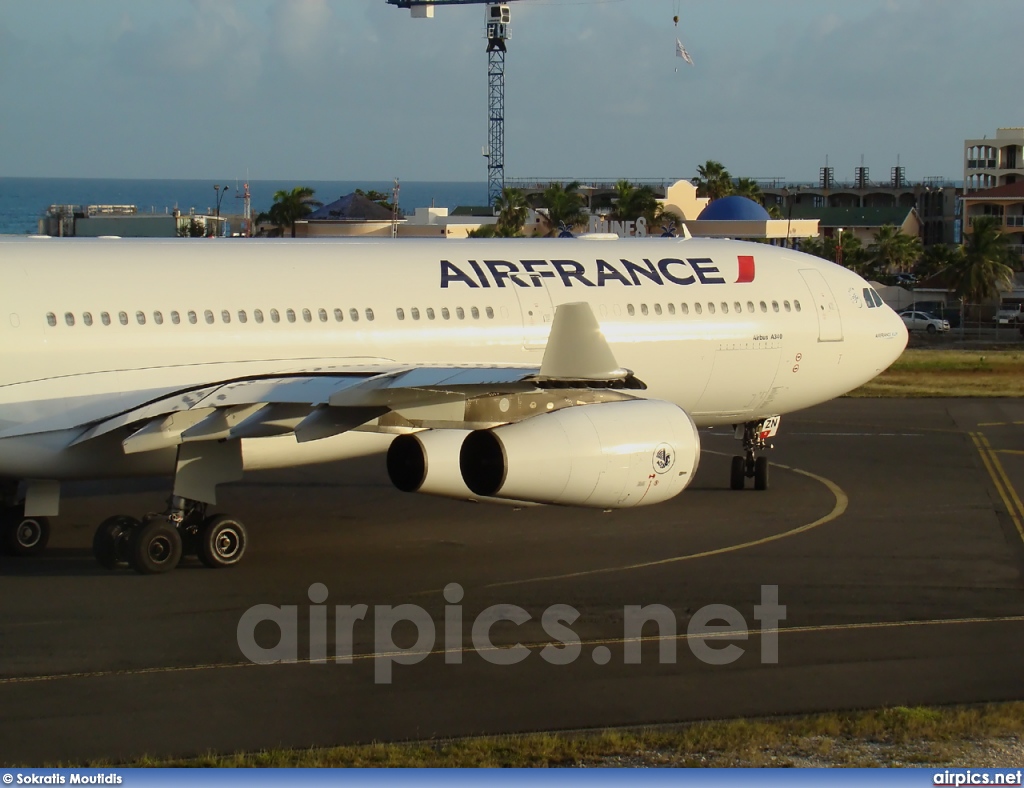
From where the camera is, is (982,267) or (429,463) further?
(982,267)

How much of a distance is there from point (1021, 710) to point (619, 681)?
3930mm

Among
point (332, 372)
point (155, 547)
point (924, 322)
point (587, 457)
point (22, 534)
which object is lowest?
point (22, 534)

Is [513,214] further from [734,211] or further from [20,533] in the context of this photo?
[20,533]

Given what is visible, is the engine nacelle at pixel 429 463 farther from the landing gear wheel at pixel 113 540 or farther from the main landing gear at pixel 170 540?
the landing gear wheel at pixel 113 540

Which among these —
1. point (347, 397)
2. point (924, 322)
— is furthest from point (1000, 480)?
point (924, 322)

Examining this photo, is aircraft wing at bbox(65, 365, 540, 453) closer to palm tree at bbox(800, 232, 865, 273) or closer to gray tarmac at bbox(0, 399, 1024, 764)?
gray tarmac at bbox(0, 399, 1024, 764)

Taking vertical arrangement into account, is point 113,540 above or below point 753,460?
below

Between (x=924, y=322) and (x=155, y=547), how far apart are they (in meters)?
59.3

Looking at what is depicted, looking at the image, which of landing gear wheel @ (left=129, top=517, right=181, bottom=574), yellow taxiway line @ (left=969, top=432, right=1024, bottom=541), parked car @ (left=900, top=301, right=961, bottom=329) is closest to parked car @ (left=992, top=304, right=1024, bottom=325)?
parked car @ (left=900, top=301, right=961, bottom=329)

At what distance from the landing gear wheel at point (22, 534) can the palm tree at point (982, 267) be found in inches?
2584

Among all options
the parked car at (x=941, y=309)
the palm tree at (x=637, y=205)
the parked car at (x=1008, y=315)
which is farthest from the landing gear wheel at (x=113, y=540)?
the palm tree at (x=637, y=205)

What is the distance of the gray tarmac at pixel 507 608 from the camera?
13.3 metres

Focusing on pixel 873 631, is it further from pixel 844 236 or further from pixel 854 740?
pixel 844 236

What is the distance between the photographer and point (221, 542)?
64.0ft
